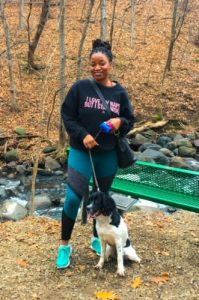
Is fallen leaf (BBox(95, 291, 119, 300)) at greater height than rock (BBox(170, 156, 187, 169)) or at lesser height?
greater

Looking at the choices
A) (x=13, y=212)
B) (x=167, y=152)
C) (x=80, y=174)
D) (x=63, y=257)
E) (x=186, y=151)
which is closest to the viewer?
(x=80, y=174)

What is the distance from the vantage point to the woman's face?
11.9 ft

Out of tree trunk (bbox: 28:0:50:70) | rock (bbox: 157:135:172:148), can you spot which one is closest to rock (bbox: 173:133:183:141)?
rock (bbox: 157:135:172:148)

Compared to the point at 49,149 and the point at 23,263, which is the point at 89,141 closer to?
the point at 23,263

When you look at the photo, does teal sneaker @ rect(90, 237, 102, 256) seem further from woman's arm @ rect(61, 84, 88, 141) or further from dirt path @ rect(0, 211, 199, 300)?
woman's arm @ rect(61, 84, 88, 141)

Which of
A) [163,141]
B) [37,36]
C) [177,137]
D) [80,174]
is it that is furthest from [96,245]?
[37,36]

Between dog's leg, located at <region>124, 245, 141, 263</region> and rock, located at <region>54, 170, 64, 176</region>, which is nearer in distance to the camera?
dog's leg, located at <region>124, 245, 141, 263</region>

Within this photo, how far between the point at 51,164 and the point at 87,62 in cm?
956

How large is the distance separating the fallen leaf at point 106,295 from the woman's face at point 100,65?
175cm

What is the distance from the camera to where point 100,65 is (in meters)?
3.66

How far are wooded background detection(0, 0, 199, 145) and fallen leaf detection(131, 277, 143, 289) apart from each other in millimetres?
6598

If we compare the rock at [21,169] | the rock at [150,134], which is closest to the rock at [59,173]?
the rock at [21,169]

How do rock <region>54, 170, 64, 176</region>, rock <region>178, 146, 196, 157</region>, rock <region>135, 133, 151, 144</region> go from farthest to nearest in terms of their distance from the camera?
rock <region>135, 133, 151, 144</region> → rock <region>178, 146, 196, 157</region> → rock <region>54, 170, 64, 176</region>

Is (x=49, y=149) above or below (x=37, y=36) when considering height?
below
